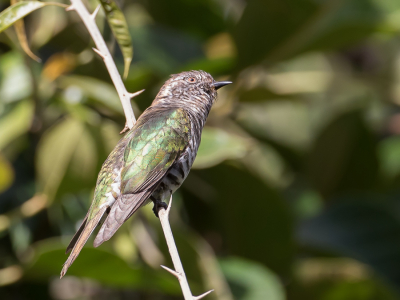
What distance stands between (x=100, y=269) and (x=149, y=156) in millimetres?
832

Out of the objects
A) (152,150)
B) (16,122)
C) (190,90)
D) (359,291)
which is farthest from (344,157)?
(16,122)

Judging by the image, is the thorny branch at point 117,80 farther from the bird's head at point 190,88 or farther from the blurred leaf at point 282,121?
the blurred leaf at point 282,121

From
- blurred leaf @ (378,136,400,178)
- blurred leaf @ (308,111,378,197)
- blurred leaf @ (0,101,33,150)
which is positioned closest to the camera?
blurred leaf @ (0,101,33,150)

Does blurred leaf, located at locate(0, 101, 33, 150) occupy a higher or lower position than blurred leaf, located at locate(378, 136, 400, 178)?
higher

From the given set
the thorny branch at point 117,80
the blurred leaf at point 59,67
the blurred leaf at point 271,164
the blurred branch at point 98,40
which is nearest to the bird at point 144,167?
the thorny branch at point 117,80

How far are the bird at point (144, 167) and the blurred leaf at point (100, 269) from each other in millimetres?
445

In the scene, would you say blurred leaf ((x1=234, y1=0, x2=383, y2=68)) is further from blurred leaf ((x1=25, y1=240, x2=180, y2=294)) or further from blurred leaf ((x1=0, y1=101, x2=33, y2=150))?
blurred leaf ((x1=25, y1=240, x2=180, y2=294))

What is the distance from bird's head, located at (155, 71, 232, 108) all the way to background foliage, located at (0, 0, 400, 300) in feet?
0.84

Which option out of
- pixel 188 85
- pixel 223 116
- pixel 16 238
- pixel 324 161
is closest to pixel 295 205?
pixel 324 161

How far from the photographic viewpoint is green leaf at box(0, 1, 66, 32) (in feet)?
5.72

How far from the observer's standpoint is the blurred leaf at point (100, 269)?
267cm

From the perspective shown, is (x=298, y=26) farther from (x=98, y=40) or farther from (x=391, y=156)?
(x=98, y=40)

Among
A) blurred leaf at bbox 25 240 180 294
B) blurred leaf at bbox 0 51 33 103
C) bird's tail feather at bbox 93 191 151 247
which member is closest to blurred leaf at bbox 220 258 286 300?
blurred leaf at bbox 25 240 180 294

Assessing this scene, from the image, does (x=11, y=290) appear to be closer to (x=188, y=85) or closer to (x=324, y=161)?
(x=188, y=85)
